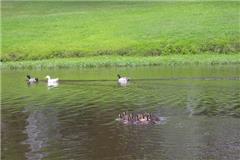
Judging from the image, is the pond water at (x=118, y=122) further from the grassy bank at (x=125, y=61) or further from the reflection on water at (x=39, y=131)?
the grassy bank at (x=125, y=61)

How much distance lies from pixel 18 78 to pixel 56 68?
1224 centimetres

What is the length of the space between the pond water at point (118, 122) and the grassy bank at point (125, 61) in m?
14.2

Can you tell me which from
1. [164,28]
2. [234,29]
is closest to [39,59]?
[164,28]

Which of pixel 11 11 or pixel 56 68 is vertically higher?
pixel 11 11

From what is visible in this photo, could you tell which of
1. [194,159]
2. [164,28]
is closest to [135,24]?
[164,28]

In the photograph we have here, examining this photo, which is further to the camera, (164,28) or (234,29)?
(164,28)

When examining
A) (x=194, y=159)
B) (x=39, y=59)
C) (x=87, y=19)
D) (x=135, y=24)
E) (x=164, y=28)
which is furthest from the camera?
(x=87, y=19)

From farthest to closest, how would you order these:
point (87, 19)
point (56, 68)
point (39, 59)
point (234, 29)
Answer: point (87, 19) → point (234, 29) → point (39, 59) → point (56, 68)

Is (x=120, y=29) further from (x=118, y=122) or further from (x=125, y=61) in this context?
(x=118, y=122)

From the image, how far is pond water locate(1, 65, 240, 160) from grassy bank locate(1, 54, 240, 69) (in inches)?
560

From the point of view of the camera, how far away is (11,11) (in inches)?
5374

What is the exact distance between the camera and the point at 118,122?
33.8 meters

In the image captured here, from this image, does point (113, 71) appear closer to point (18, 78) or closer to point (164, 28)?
point (18, 78)


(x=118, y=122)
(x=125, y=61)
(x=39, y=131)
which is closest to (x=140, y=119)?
(x=118, y=122)
